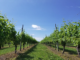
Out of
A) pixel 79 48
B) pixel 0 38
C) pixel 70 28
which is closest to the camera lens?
pixel 0 38

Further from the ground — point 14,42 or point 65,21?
point 65,21

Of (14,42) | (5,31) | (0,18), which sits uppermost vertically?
(0,18)

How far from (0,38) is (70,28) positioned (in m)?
10.1

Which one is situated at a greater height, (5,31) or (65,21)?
(65,21)

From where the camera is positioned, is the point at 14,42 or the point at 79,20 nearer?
the point at 79,20

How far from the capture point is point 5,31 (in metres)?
6.81

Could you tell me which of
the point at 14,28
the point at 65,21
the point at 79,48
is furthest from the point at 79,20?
the point at 14,28

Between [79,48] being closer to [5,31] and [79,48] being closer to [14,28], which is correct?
[5,31]

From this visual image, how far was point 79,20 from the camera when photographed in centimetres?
854

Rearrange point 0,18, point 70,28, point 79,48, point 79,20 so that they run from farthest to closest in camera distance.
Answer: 1. point 79,48
2. point 70,28
3. point 79,20
4. point 0,18

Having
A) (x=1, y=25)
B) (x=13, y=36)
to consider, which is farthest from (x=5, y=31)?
(x=13, y=36)

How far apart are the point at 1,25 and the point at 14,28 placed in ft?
24.8

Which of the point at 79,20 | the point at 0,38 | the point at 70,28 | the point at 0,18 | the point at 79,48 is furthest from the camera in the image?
the point at 79,48

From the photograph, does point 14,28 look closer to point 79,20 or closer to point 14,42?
point 14,42
